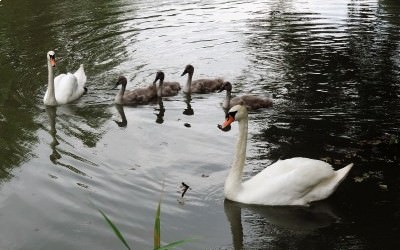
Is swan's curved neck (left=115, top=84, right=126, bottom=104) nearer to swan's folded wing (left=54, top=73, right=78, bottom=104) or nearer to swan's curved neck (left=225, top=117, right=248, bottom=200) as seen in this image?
swan's folded wing (left=54, top=73, right=78, bottom=104)

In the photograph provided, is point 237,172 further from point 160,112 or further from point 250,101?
point 160,112

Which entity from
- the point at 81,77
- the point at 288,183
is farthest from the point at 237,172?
the point at 81,77

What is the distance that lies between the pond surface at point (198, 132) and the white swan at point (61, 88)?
0.23 m

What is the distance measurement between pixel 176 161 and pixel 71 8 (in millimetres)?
16246

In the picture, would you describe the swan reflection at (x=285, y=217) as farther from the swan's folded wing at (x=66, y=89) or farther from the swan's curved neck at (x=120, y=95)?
the swan's folded wing at (x=66, y=89)

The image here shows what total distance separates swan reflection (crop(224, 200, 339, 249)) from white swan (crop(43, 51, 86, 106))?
239 inches

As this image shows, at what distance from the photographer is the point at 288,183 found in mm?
8172

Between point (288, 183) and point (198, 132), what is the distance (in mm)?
3405

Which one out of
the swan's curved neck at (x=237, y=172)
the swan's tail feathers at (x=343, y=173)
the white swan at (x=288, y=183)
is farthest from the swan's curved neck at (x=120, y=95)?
the swan's tail feathers at (x=343, y=173)

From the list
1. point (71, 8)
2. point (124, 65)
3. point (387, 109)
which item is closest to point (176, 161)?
point (387, 109)

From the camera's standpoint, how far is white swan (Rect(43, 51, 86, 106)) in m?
13.2

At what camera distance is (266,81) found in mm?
13891

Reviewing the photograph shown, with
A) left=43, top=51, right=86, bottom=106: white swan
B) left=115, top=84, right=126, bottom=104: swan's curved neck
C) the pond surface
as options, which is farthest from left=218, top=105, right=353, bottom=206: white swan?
left=43, top=51, right=86, bottom=106: white swan

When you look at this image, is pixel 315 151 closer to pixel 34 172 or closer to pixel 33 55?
pixel 34 172
